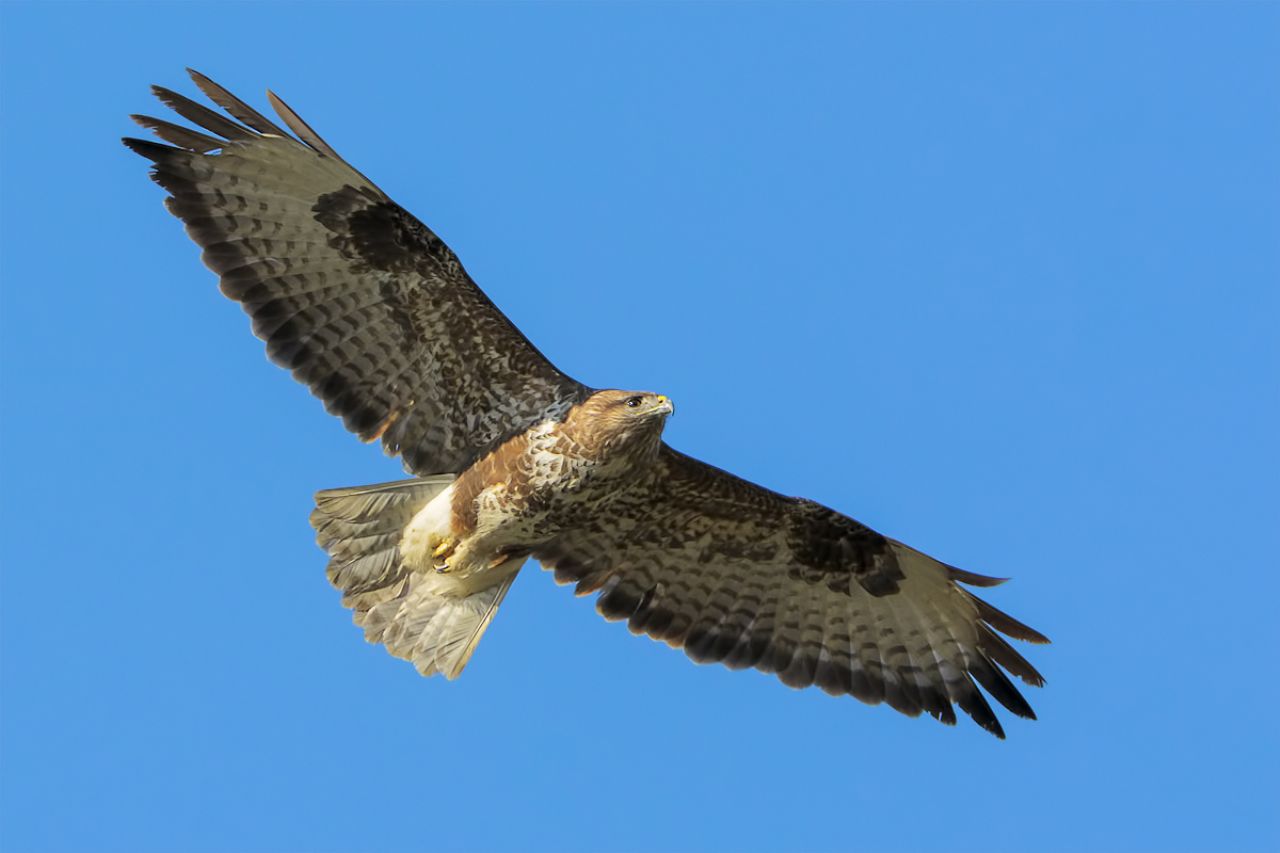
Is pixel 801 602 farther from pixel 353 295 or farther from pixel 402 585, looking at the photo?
pixel 353 295

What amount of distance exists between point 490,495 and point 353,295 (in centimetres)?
159

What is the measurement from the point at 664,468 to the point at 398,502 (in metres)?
1.72

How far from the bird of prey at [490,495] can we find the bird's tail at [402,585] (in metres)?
0.01

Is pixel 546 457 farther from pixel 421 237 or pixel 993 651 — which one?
pixel 993 651

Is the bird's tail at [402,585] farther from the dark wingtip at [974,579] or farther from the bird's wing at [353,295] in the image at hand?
the dark wingtip at [974,579]

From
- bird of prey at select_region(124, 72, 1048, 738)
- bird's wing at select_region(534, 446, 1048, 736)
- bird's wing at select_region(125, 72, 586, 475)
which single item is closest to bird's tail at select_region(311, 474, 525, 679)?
bird of prey at select_region(124, 72, 1048, 738)

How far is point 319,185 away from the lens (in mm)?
13031

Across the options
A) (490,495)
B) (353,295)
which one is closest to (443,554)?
(490,495)

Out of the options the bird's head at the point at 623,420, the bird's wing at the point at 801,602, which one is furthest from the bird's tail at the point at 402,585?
the bird's head at the point at 623,420

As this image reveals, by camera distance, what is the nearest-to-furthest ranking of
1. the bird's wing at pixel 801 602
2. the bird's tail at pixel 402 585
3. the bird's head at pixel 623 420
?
the bird's head at pixel 623 420
the bird's tail at pixel 402 585
the bird's wing at pixel 801 602

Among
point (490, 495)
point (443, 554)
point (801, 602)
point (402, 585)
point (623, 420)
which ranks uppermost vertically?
point (801, 602)

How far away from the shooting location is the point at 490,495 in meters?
12.9

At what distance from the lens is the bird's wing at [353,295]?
1292 cm

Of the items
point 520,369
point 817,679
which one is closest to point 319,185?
point 520,369
